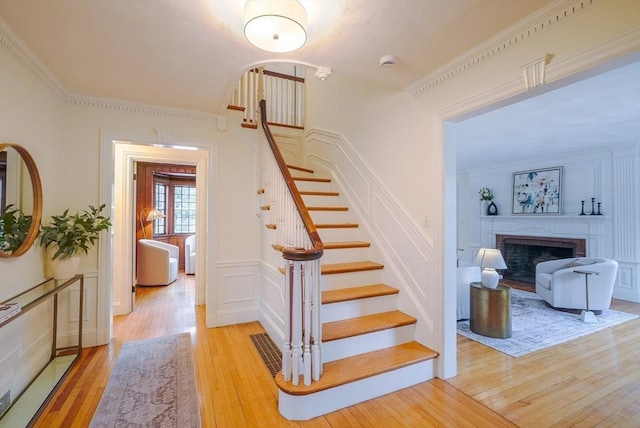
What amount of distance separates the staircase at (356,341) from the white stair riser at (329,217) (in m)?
0.20

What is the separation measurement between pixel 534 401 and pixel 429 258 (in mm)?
1226

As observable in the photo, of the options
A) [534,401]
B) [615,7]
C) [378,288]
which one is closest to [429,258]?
[378,288]

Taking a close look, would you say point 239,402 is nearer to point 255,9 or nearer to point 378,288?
point 378,288

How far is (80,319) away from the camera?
2725 millimetres

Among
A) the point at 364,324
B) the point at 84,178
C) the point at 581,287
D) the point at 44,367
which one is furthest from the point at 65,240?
the point at 581,287

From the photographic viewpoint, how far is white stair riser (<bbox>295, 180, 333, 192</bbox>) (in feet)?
12.5

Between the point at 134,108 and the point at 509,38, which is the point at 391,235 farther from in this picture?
the point at 134,108

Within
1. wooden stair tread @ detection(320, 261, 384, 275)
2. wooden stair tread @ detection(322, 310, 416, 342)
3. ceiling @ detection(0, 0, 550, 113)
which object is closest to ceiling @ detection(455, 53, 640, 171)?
ceiling @ detection(0, 0, 550, 113)

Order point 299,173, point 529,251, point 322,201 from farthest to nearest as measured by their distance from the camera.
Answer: point 529,251, point 299,173, point 322,201

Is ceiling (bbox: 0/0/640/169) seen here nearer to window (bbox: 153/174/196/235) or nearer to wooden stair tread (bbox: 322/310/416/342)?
wooden stair tread (bbox: 322/310/416/342)

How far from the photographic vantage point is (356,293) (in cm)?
264

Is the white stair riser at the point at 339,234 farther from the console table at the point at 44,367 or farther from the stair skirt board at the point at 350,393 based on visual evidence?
the console table at the point at 44,367

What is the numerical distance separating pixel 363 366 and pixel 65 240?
107 inches

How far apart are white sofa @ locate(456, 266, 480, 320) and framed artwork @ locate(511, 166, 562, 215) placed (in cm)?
339
